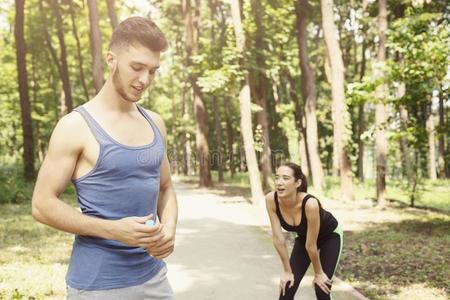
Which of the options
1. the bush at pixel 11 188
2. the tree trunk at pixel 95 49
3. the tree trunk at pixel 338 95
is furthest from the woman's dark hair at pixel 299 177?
the bush at pixel 11 188

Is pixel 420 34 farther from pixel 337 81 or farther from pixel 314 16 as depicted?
pixel 314 16

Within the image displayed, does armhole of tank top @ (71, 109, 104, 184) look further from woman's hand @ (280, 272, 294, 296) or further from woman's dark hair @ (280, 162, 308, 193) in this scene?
woman's hand @ (280, 272, 294, 296)

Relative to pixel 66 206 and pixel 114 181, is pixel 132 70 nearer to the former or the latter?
pixel 114 181

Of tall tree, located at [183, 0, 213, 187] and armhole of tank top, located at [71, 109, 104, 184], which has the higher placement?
tall tree, located at [183, 0, 213, 187]

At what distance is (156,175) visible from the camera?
2301 millimetres

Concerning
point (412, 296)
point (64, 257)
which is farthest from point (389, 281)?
point (64, 257)

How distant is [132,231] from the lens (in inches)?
80.8

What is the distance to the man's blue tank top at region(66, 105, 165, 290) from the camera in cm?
211

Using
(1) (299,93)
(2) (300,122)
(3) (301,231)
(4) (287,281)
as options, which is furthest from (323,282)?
(1) (299,93)

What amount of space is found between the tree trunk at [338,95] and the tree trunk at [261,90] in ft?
9.24

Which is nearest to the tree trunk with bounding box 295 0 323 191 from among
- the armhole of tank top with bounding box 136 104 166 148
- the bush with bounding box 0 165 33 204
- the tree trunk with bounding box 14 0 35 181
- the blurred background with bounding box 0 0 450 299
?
the blurred background with bounding box 0 0 450 299

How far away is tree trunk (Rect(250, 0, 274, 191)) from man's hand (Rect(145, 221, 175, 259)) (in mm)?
18446

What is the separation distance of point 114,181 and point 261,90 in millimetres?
21529

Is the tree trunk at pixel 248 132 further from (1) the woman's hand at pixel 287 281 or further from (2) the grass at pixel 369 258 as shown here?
(1) the woman's hand at pixel 287 281
